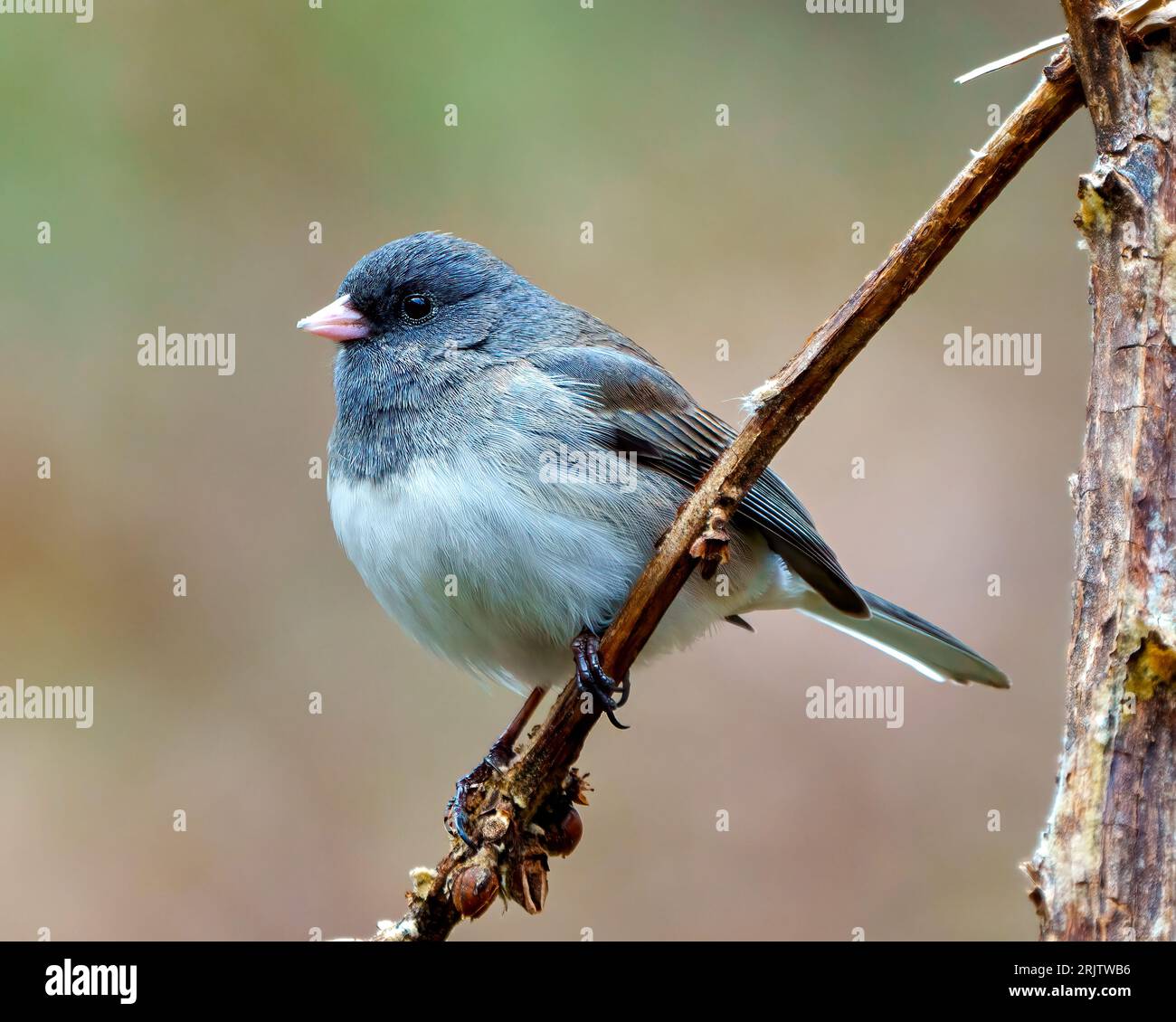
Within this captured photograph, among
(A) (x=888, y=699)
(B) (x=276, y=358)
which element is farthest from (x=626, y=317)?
(A) (x=888, y=699)

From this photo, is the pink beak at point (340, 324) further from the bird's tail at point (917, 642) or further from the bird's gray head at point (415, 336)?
the bird's tail at point (917, 642)

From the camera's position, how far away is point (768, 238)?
6.21 metres

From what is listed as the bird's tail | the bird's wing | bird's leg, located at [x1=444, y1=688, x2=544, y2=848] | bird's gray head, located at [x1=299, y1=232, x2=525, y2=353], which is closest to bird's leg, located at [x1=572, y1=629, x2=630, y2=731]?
bird's leg, located at [x1=444, y1=688, x2=544, y2=848]

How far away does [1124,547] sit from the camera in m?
2.04

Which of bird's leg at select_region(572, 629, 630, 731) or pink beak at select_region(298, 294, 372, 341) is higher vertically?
pink beak at select_region(298, 294, 372, 341)

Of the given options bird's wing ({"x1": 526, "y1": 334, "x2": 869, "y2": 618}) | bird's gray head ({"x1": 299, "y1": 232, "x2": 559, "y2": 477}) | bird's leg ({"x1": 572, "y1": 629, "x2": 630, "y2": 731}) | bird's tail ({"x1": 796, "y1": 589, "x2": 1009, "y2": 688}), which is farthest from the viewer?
bird's tail ({"x1": 796, "y1": 589, "x2": 1009, "y2": 688})

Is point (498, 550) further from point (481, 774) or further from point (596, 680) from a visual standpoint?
point (481, 774)

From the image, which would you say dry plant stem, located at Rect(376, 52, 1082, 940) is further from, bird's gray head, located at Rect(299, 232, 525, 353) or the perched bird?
bird's gray head, located at Rect(299, 232, 525, 353)

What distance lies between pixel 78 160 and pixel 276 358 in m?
1.39

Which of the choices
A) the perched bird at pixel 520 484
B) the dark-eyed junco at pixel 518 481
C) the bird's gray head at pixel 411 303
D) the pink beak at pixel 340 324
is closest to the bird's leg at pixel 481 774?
the perched bird at pixel 520 484

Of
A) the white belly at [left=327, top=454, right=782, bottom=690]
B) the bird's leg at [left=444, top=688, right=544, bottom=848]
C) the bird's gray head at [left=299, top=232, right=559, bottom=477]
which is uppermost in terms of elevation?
the bird's gray head at [left=299, top=232, right=559, bottom=477]

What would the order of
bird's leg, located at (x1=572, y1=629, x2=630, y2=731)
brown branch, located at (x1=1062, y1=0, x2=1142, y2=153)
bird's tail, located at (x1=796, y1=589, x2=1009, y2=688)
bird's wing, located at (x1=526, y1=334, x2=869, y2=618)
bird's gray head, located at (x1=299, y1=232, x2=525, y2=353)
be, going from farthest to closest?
bird's tail, located at (x1=796, y1=589, x2=1009, y2=688) < bird's gray head, located at (x1=299, y1=232, x2=525, y2=353) < bird's wing, located at (x1=526, y1=334, x2=869, y2=618) < bird's leg, located at (x1=572, y1=629, x2=630, y2=731) < brown branch, located at (x1=1062, y1=0, x2=1142, y2=153)

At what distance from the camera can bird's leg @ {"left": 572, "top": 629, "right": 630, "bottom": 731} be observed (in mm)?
2836

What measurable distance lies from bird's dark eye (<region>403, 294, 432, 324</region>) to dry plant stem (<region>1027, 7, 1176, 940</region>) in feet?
6.48
